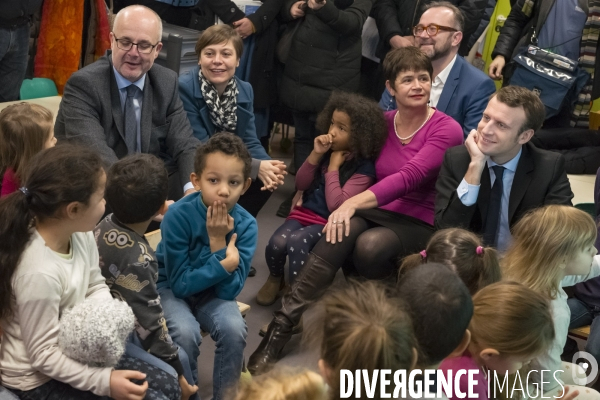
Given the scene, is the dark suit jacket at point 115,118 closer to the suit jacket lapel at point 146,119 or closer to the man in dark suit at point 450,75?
the suit jacket lapel at point 146,119

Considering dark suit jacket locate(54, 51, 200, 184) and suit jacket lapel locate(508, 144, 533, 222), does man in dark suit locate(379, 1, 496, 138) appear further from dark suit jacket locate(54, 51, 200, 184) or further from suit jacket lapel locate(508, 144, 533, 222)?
dark suit jacket locate(54, 51, 200, 184)

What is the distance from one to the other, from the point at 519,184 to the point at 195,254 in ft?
4.33

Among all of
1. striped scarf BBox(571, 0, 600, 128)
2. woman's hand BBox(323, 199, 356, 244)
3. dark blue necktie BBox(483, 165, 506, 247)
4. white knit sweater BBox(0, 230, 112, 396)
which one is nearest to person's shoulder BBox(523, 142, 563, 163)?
dark blue necktie BBox(483, 165, 506, 247)

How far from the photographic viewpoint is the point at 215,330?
2.46 meters

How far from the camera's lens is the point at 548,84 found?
412cm

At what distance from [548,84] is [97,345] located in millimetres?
3107

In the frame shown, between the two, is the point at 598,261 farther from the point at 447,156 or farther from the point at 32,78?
the point at 32,78

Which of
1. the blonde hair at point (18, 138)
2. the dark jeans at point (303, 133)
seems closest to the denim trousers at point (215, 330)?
the blonde hair at point (18, 138)

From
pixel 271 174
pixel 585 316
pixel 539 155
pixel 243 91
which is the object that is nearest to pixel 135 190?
pixel 271 174

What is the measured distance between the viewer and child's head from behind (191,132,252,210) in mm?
2502

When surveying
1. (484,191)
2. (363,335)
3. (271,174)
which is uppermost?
(363,335)

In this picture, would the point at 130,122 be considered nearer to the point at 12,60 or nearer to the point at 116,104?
the point at 116,104

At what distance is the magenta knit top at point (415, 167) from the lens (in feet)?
10.3

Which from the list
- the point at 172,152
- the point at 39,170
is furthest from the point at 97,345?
the point at 172,152
